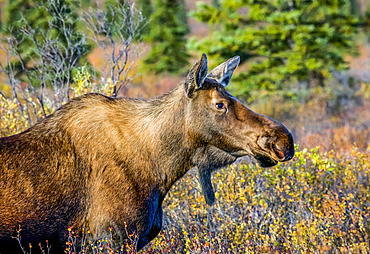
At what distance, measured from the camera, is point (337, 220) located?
16.7 ft

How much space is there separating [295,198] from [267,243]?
1383mm

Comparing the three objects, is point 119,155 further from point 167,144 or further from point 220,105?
point 220,105

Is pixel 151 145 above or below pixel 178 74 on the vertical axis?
above

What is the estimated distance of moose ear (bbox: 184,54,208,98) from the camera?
3.52m

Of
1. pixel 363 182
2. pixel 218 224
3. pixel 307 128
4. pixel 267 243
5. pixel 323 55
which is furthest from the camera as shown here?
pixel 323 55

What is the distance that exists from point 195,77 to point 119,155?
95cm

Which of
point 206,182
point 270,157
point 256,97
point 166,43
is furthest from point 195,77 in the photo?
point 166,43

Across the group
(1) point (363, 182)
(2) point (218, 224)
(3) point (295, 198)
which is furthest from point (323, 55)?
(2) point (218, 224)

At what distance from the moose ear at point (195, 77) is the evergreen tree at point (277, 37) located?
8920 millimetres

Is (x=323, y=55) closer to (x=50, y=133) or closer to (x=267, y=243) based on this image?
(x=267, y=243)

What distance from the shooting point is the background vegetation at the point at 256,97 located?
15.9ft

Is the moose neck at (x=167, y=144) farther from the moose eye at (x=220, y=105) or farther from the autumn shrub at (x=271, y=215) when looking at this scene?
the autumn shrub at (x=271, y=215)

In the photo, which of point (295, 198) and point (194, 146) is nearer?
point (194, 146)

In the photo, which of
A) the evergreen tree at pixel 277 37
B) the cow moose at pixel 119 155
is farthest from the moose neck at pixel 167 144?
the evergreen tree at pixel 277 37
